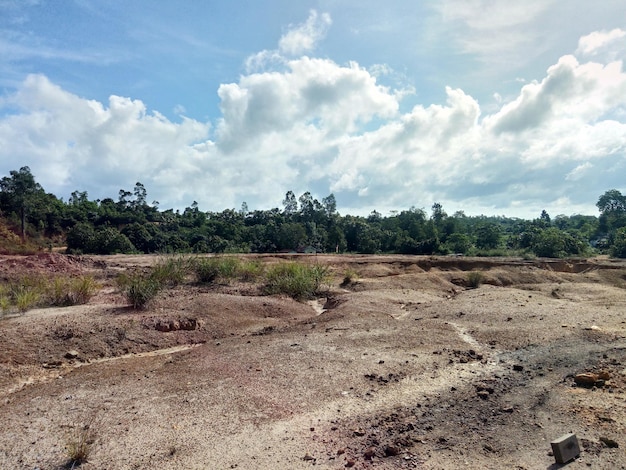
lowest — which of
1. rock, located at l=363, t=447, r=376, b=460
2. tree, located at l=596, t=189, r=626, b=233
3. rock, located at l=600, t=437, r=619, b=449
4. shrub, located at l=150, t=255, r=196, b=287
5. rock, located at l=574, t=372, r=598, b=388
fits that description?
rock, located at l=363, t=447, r=376, b=460

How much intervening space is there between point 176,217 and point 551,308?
62.5 m

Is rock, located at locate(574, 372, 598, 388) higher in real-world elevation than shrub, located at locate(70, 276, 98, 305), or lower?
lower

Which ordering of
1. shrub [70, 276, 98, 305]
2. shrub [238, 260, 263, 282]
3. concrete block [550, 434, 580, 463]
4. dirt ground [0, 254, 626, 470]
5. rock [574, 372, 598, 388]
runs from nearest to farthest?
concrete block [550, 434, 580, 463] → dirt ground [0, 254, 626, 470] → rock [574, 372, 598, 388] → shrub [70, 276, 98, 305] → shrub [238, 260, 263, 282]

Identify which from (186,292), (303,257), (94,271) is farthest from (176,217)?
(186,292)

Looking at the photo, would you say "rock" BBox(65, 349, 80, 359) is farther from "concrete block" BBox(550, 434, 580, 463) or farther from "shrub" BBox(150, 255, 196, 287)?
"concrete block" BBox(550, 434, 580, 463)

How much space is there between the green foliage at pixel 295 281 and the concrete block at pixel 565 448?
11.9 m

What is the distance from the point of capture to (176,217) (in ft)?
225

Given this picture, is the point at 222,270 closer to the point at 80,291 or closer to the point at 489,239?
the point at 80,291

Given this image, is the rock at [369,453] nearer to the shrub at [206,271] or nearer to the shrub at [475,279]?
the shrub at [206,271]

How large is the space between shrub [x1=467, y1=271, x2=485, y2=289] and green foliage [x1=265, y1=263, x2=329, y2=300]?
25.8 ft

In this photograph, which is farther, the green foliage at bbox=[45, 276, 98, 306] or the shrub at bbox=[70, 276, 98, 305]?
the shrub at bbox=[70, 276, 98, 305]

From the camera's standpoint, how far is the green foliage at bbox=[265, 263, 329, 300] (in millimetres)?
15914

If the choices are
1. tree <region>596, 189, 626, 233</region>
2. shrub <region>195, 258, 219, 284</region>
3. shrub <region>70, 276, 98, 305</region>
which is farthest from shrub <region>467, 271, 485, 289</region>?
tree <region>596, 189, 626, 233</region>

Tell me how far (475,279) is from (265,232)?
3544 cm
